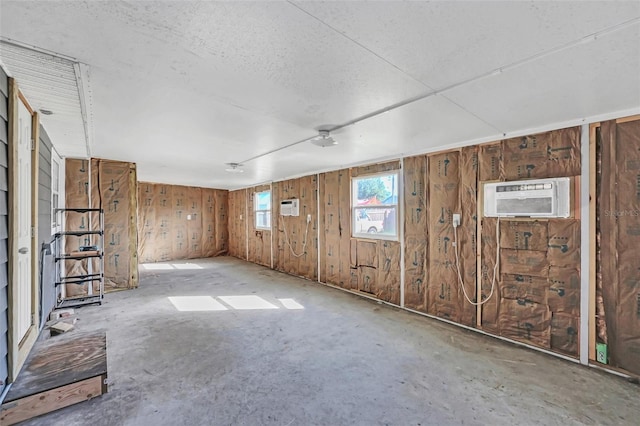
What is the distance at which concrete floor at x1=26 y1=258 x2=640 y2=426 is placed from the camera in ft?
6.07

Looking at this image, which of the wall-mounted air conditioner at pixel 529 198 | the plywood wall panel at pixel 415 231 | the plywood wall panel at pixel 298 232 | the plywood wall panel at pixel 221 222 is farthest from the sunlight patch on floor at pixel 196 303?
the plywood wall panel at pixel 221 222

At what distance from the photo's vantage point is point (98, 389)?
1.99 m

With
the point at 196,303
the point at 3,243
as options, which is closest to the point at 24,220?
the point at 3,243

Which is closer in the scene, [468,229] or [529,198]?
[529,198]

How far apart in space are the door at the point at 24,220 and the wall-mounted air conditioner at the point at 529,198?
4.24 meters

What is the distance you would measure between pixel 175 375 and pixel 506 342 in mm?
3223

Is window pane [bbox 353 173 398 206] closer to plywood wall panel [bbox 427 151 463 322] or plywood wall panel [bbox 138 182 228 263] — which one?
plywood wall panel [bbox 427 151 463 322]

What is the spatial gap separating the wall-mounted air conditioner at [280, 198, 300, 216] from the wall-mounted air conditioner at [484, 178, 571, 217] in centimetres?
377

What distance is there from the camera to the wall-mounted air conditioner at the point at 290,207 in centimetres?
602

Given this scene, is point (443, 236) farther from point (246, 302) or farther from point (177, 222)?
point (177, 222)

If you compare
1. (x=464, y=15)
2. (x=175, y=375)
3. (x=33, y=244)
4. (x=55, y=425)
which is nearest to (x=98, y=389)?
(x=55, y=425)

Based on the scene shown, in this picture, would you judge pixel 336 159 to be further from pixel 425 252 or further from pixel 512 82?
pixel 512 82

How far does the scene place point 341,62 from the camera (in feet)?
5.18

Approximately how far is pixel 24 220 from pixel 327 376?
9.14 feet
